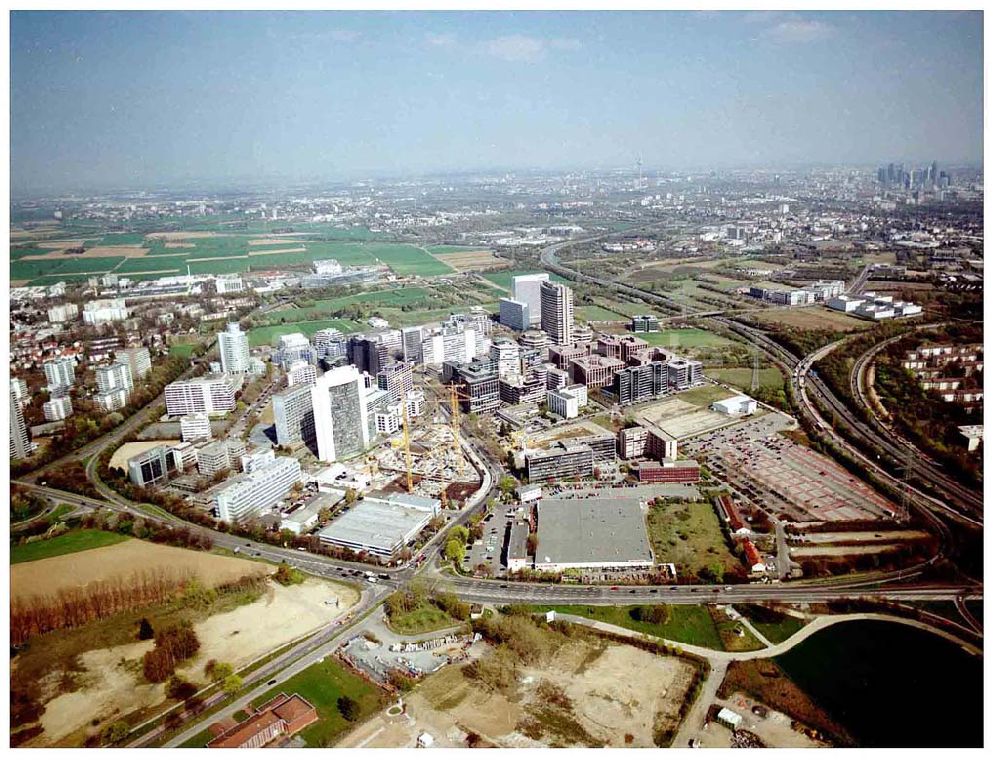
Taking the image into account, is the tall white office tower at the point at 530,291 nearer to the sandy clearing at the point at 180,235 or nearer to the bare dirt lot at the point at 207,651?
the sandy clearing at the point at 180,235

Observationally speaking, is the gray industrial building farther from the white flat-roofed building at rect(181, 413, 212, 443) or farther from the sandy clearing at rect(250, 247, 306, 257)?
the sandy clearing at rect(250, 247, 306, 257)

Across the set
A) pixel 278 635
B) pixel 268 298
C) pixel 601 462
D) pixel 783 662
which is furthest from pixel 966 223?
pixel 268 298

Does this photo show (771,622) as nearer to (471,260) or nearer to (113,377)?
(113,377)

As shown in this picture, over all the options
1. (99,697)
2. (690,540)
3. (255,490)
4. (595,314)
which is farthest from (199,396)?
(595,314)

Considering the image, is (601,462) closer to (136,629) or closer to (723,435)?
(723,435)

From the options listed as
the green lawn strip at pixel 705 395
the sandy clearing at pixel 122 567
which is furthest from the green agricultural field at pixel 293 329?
the sandy clearing at pixel 122 567


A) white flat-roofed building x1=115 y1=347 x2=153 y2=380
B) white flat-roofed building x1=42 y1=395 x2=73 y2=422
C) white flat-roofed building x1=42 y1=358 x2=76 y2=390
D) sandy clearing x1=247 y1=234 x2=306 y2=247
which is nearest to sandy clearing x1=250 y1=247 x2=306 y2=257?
sandy clearing x1=247 y1=234 x2=306 y2=247
